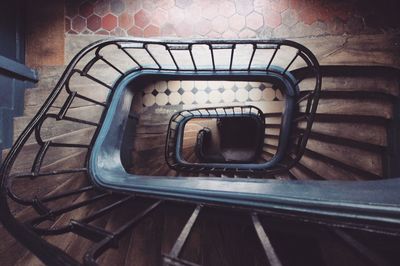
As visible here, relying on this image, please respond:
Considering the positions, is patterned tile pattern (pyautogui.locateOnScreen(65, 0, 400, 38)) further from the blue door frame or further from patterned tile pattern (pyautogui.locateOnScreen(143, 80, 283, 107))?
patterned tile pattern (pyautogui.locateOnScreen(143, 80, 283, 107))

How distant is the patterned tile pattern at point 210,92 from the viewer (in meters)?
3.83

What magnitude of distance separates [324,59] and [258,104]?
1.33 m

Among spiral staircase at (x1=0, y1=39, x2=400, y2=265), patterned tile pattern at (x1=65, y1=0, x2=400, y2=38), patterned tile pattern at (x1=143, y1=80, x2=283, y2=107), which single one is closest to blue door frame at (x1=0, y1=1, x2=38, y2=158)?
spiral staircase at (x1=0, y1=39, x2=400, y2=265)

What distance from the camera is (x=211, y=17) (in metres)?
3.45

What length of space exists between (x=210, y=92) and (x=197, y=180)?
2731mm

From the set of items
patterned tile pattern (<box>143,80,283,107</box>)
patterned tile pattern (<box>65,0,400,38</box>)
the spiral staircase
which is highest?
patterned tile pattern (<box>65,0,400,38</box>)

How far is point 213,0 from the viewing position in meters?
3.49

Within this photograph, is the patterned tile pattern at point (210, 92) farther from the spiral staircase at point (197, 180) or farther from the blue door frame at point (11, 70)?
the blue door frame at point (11, 70)

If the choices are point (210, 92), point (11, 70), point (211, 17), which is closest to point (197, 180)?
point (11, 70)

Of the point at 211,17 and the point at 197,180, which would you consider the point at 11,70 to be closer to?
the point at 197,180

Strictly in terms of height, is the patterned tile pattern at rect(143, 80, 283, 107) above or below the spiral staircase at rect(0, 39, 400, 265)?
above

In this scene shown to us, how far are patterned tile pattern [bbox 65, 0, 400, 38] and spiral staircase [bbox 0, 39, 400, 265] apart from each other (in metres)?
0.53

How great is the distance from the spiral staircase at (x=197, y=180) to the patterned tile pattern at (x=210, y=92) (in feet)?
0.25

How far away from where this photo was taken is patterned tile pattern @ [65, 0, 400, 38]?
10.5 ft
